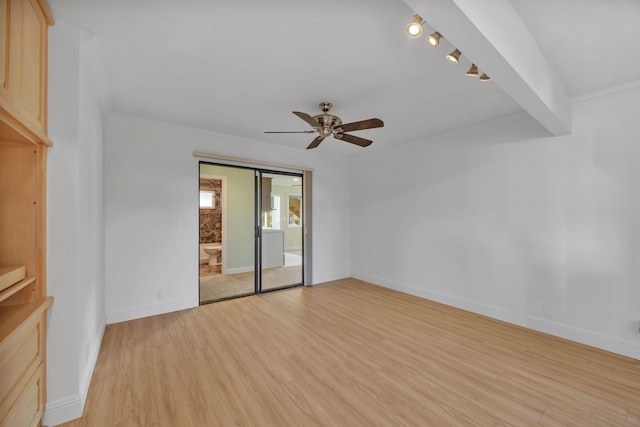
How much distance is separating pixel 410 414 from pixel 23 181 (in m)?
2.77

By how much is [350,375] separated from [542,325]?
238cm

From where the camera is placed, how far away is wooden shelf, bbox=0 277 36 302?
1177mm

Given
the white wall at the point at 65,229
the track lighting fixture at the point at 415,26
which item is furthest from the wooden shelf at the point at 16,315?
the track lighting fixture at the point at 415,26

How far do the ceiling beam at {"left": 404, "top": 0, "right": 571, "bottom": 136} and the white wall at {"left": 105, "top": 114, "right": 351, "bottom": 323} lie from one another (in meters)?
3.40

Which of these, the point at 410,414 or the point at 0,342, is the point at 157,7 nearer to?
the point at 0,342

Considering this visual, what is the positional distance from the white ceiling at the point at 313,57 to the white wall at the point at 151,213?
0.40 metres

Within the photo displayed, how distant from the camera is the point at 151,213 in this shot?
3352 millimetres

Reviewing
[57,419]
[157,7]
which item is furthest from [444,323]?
Result: [157,7]

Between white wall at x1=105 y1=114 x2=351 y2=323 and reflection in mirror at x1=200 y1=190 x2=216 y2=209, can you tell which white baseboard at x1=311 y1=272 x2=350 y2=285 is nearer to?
white wall at x1=105 y1=114 x2=351 y2=323

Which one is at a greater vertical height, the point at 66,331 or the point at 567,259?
the point at 567,259

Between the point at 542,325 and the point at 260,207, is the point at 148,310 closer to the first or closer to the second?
the point at 260,207

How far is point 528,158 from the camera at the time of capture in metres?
3.04

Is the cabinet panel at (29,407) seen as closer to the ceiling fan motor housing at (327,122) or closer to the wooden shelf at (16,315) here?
the wooden shelf at (16,315)

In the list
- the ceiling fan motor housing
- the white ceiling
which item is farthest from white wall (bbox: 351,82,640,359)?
the ceiling fan motor housing
